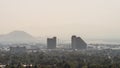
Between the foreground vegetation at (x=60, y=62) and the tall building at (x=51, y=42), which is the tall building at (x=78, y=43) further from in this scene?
the foreground vegetation at (x=60, y=62)

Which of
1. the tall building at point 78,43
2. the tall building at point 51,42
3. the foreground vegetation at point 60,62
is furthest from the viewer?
the tall building at point 51,42

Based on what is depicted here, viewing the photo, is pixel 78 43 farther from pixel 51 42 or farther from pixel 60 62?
pixel 60 62

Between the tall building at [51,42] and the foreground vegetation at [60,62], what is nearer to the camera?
the foreground vegetation at [60,62]

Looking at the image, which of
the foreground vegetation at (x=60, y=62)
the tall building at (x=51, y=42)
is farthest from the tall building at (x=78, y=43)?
the foreground vegetation at (x=60, y=62)

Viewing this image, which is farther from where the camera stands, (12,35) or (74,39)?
(12,35)

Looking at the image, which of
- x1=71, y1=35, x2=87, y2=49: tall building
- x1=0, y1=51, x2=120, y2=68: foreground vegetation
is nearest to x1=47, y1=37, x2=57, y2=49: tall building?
x1=71, y1=35, x2=87, y2=49: tall building

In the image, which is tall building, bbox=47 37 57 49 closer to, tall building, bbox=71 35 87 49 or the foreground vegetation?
tall building, bbox=71 35 87 49

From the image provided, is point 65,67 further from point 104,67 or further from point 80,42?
point 80,42

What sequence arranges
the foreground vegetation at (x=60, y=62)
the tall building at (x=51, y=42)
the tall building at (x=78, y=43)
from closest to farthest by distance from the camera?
the foreground vegetation at (x=60, y=62) < the tall building at (x=78, y=43) < the tall building at (x=51, y=42)

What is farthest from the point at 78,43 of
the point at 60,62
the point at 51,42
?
the point at 60,62

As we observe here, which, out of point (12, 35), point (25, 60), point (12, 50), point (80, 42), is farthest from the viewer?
point (12, 35)

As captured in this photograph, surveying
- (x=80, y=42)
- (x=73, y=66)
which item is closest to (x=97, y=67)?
(x=73, y=66)
